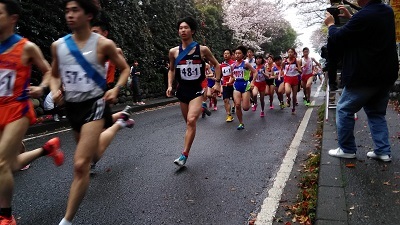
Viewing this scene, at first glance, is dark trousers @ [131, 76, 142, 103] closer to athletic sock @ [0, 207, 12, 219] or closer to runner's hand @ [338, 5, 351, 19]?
runner's hand @ [338, 5, 351, 19]

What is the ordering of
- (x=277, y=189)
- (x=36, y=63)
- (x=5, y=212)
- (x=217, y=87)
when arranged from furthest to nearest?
(x=217, y=87) < (x=277, y=189) < (x=36, y=63) < (x=5, y=212)

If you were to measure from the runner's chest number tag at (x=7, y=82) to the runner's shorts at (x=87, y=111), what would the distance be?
470 millimetres

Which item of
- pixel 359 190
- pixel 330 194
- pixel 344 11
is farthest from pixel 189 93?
pixel 359 190

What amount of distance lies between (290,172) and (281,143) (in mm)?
2028

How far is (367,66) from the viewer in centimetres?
429

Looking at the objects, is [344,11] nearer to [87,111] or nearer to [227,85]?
[87,111]

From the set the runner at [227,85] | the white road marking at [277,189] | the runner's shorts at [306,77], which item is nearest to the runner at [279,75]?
the runner's shorts at [306,77]

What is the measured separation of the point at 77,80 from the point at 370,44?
10.4ft

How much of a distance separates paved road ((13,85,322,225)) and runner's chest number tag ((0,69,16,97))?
119 centimetres

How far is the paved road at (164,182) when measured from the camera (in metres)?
3.51

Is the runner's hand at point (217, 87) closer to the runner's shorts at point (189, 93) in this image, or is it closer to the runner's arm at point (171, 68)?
the runner's shorts at point (189, 93)

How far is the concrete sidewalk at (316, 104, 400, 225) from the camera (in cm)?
296

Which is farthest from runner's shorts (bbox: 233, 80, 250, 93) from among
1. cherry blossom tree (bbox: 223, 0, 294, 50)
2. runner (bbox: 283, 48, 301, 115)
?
cherry blossom tree (bbox: 223, 0, 294, 50)

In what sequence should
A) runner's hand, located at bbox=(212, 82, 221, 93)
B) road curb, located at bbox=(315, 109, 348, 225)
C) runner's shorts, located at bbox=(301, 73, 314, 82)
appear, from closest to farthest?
road curb, located at bbox=(315, 109, 348, 225)
runner's hand, located at bbox=(212, 82, 221, 93)
runner's shorts, located at bbox=(301, 73, 314, 82)
